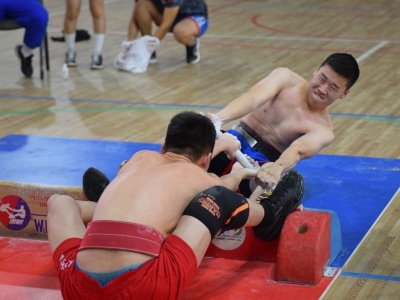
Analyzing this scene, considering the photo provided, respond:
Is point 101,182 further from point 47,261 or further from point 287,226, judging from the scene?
point 287,226

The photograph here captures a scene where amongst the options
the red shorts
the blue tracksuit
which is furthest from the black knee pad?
the blue tracksuit

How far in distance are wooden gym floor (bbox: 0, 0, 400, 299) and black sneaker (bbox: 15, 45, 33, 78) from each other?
8 cm

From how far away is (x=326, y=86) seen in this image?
4.74m

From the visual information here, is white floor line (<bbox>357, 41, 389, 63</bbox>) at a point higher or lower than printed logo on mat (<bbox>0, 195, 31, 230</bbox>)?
lower

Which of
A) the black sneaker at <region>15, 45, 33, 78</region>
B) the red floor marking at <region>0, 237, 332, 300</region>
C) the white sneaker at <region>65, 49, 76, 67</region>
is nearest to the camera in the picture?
the red floor marking at <region>0, 237, 332, 300</region>

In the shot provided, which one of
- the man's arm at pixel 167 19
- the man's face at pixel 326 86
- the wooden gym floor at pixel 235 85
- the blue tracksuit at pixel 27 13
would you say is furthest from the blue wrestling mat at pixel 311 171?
the man's arm at pixel 167 19

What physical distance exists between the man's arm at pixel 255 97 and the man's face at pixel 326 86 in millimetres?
219

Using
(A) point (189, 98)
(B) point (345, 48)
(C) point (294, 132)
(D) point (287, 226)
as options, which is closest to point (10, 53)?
(A) point (189, 98)

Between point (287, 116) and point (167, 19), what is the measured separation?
3954 millimetres

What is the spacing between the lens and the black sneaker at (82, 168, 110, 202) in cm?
437

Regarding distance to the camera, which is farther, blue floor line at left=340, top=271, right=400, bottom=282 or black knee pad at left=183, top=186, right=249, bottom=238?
blue floor line at left=340, top=271, right=400, bottom=282

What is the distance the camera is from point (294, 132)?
4.94 m

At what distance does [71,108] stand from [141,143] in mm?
1262

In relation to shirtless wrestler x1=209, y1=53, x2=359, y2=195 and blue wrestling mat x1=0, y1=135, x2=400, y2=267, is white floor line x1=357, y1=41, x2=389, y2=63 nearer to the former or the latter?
blue wrestling mat x1=0, y1=135, x2=400, y2=267
